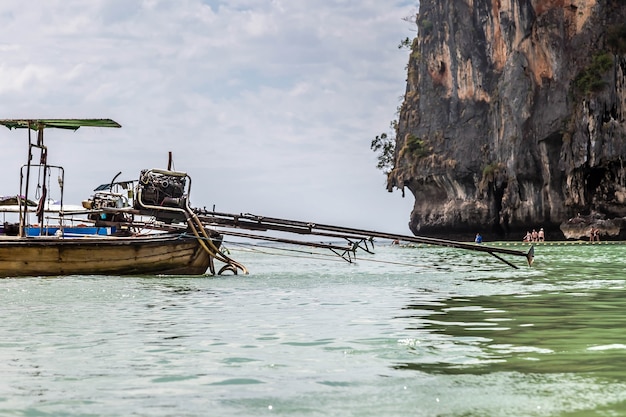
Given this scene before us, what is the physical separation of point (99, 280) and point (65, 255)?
50.4 inches

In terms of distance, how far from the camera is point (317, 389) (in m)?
5.67

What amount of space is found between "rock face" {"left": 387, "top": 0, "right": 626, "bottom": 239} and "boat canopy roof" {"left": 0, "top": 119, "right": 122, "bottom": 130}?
129 ft

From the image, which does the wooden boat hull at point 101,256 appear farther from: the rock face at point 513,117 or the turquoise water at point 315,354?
the rock face at point 513,117

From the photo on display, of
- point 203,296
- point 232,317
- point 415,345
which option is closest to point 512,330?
point 415,345

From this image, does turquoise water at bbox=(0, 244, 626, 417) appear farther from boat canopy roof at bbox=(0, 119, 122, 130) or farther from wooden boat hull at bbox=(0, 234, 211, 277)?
boat canopy roof at bbox=(0, 119, 122, 130)

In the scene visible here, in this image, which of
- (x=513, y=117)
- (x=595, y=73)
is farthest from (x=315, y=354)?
(x=513, y=117)

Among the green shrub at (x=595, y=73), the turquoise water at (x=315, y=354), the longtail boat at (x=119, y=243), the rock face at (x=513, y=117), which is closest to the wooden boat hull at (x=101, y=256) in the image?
the longtail boat at (x=119, y=243)

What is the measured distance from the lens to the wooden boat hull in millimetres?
17781

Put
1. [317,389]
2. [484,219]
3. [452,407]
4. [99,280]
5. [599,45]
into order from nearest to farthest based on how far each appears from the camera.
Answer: [452,407]
[317,389]
[99,280]
[599,45]
[484,219]

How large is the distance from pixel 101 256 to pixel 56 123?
362cm

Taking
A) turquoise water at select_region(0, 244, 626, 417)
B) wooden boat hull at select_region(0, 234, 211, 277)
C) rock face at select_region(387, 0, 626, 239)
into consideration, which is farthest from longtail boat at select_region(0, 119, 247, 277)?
rock face at select_region(387, 0, 626, 239)

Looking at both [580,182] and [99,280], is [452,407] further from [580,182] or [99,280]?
[580,182]

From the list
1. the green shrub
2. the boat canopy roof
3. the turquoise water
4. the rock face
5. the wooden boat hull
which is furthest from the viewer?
the rock face

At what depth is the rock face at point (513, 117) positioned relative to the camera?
53.2 m
